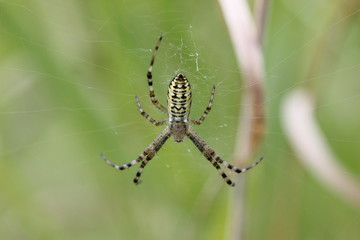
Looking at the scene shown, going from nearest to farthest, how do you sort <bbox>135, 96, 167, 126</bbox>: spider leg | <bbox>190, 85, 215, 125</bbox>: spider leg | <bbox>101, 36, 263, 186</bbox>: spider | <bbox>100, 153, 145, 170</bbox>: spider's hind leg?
<bbox>101, 36, 263, 186</bbox>: spider
<bbox>190, 85, 215, 125</bbox>: spider leg
<bbox>135, 96, 167, 126</bbox>: spider leg
<bbox>100, 153, 145, 170</bbox>: spider's hind leg

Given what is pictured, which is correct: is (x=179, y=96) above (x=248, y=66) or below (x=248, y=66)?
above

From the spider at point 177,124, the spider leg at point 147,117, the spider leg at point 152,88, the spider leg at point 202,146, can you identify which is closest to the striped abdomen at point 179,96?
the spider at point 177,124

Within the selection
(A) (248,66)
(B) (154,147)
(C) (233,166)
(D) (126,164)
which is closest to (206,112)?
(C) (233,166)

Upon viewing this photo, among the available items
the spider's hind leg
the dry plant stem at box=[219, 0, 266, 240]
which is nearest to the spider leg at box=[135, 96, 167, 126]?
the spider's hind leg

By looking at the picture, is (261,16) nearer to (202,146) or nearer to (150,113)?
(150,113)

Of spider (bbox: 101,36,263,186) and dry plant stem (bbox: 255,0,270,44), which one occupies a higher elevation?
spider (bbox: 101,36,263,186)

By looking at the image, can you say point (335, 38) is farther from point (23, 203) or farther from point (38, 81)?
point (23, 203)

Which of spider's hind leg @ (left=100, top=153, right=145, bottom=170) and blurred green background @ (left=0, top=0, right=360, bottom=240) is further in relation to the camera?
spider's hind leg @ (left=100, top=153, right=145, bottom=170)

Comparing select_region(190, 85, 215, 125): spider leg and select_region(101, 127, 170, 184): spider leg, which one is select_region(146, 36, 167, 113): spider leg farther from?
select_region(101, 127, 170, 184): spider leg
